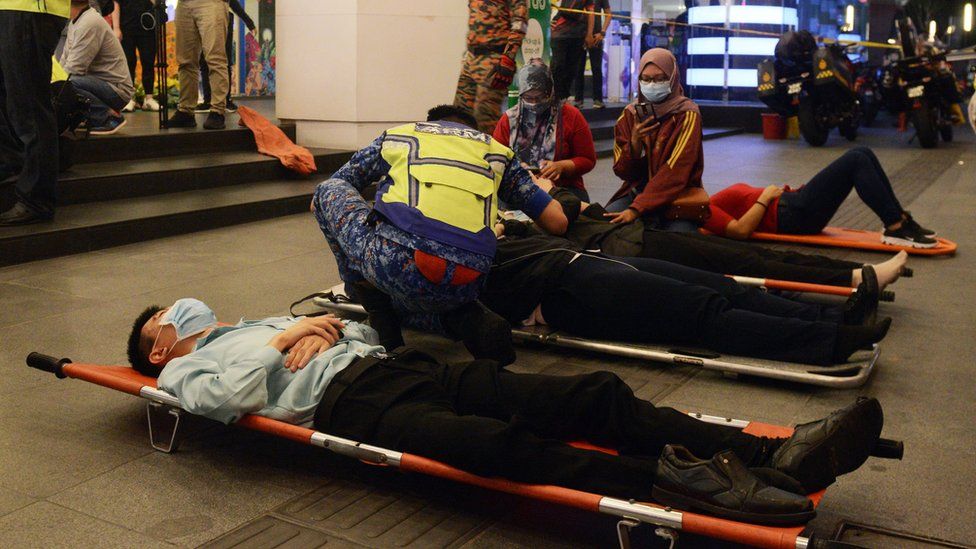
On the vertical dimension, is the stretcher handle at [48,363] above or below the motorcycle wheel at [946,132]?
below

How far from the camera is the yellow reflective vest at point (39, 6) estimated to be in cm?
602

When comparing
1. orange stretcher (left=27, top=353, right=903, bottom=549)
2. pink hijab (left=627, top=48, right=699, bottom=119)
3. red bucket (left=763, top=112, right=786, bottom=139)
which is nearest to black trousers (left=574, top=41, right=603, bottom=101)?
red bucket (left=763, top=112, right=786, bottom=139)

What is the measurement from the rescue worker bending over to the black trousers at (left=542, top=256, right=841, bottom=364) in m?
0.46

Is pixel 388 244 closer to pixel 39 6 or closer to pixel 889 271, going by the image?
pixel 889 271

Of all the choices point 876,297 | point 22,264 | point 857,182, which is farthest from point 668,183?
point 22,264

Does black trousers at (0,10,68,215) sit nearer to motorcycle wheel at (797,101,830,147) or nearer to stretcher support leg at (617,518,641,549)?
stretcher support leg at (617,518,641,549)

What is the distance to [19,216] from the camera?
6.36m

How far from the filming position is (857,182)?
6.02 meters

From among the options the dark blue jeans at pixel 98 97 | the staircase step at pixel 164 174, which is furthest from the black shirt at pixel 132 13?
the dark blue jeans at pixel 98 97

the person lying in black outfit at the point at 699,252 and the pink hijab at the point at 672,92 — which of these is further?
the pink hijab at the point at 672,92

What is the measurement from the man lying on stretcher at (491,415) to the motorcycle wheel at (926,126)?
12.0 m

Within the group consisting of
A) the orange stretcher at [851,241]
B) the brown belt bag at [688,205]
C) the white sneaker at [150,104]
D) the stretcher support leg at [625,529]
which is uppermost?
the white sneaker at [150,104]

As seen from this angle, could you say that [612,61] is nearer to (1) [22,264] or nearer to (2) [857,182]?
(2) [857,182]

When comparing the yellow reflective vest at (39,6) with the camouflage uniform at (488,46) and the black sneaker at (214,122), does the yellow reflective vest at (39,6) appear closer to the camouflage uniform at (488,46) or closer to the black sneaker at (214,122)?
the camouflage uniform at (488,46)
